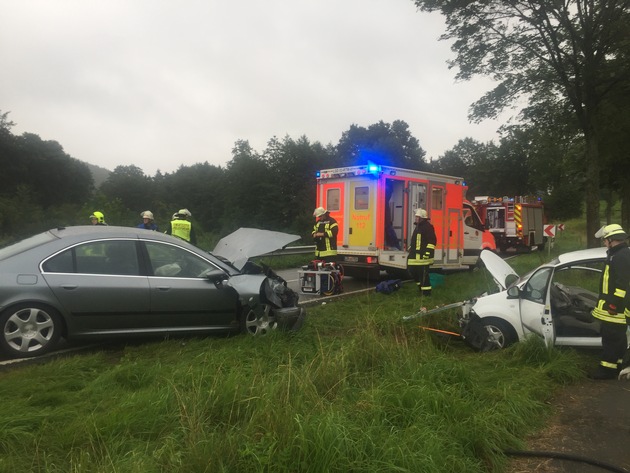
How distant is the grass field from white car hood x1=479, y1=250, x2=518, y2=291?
3.25 feet

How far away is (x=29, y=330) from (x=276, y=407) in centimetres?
301

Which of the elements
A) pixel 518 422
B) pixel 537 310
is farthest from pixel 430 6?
pixel 518 422

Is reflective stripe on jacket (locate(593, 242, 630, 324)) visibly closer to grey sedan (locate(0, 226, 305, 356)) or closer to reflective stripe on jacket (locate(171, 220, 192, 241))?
grey sedan (locate(0, 226, 305, 356))

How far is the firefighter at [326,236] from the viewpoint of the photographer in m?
9.48

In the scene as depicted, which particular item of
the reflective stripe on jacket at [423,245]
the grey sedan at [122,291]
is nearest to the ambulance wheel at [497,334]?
the grey sedan at [122,291]

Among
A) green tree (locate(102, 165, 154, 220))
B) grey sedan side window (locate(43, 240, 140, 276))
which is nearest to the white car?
grey sedan side window (locate(43, 240, 140, 276))

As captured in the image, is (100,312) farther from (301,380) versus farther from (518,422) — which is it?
(518,422)

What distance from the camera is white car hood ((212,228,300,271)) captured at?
605 cm

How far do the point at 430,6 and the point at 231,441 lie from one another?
39.8 feet

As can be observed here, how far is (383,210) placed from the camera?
10469 millimetres

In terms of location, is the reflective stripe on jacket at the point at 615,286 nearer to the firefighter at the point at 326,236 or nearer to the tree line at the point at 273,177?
the firefighter at the point at 326,236

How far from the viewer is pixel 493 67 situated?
12.6m

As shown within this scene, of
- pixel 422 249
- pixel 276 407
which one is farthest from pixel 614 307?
pixel 422 249

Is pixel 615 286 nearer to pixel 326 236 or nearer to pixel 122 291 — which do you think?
pixel 122 291
